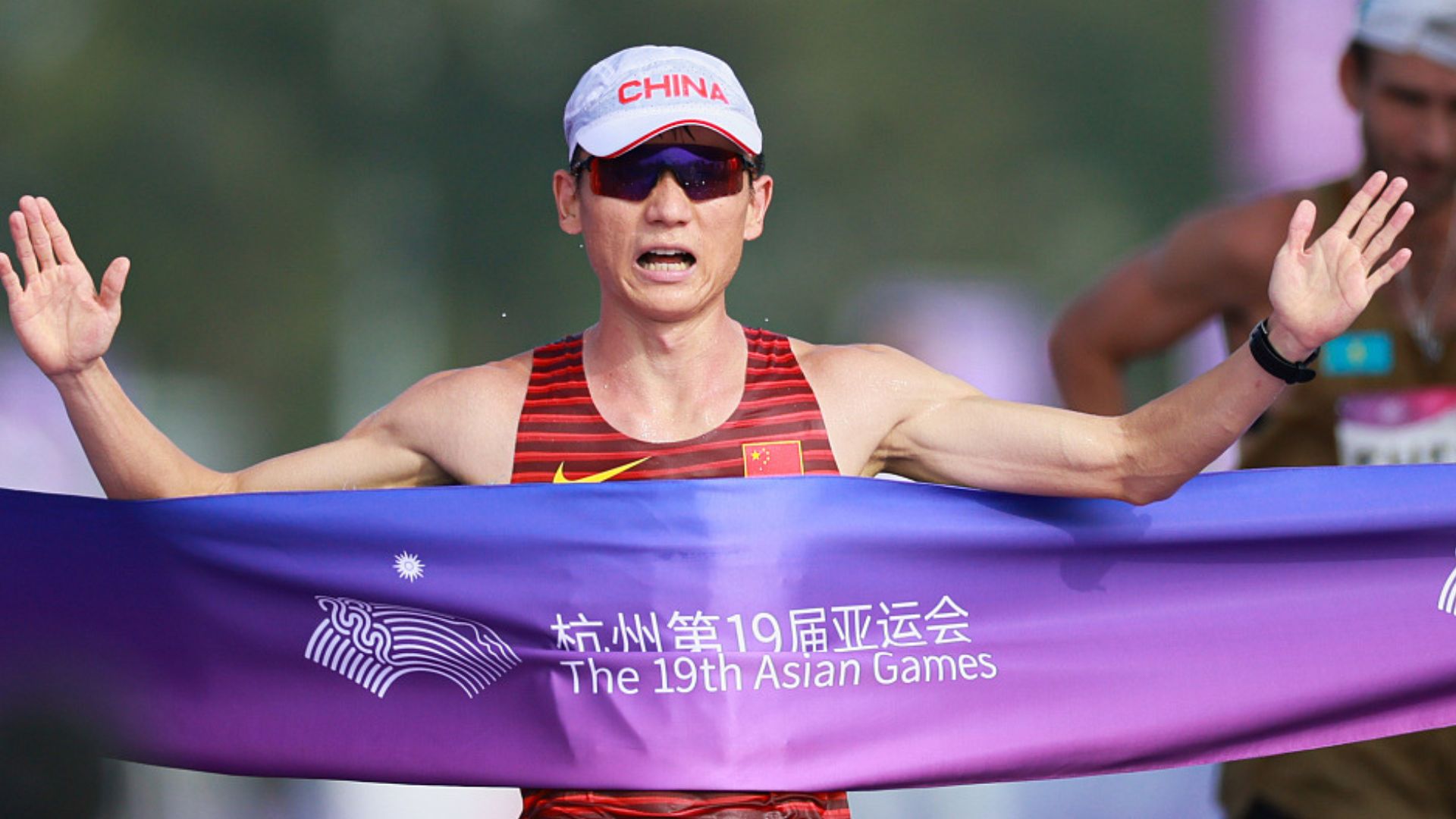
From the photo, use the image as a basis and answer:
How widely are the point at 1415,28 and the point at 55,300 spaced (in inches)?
133

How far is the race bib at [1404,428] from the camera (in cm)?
484

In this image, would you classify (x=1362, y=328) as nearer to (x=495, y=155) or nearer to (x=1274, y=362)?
(x=1274, y=362)

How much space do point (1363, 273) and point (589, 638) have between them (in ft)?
4.94

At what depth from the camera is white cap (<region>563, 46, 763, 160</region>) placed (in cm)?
373

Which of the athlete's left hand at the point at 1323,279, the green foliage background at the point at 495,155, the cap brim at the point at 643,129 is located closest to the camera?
the athlete's left hand at the point at 1323,279

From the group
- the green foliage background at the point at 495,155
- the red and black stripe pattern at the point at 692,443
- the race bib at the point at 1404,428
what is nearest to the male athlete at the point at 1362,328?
the race bib at the point at 1404,428

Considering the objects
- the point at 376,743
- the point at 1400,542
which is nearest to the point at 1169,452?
the point at 1400,542

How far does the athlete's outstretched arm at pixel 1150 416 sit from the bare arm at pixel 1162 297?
1.48 m

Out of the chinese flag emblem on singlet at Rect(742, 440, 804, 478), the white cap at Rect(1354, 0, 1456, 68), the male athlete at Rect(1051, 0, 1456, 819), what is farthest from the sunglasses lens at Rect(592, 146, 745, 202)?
the white cap at Rect(1354, 0, 1456, 68)

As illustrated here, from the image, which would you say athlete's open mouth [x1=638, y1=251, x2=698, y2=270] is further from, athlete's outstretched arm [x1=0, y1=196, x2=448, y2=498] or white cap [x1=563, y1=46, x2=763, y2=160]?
athlete's outstretched arm [x1=0, y1=196, x2=448, y2=498]

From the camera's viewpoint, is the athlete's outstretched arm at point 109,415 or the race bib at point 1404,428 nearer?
the athlete's outstretched arm at point 109,415

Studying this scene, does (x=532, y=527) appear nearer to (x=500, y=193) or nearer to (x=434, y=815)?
(x=434, y=815)

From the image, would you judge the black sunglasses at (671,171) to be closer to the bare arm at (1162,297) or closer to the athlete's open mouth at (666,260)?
the athlete's open mouth at (666,260)

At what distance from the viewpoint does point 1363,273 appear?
341 cm
